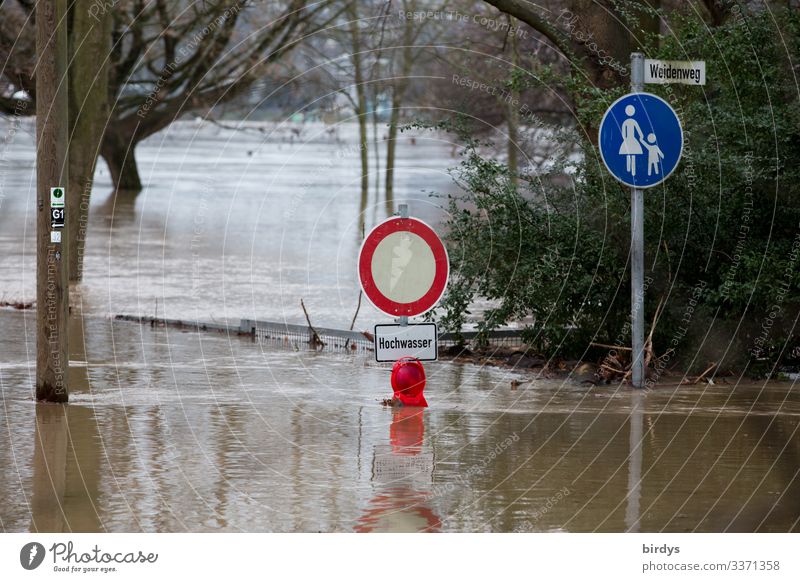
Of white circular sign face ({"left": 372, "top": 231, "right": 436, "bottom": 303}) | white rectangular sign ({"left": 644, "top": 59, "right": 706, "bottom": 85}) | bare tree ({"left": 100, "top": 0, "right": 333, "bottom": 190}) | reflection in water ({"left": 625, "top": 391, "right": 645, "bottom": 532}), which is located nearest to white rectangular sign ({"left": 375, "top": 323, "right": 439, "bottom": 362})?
white circular sign face ({"left": 372, "top": 231, "right": 436, "bottom": 303})

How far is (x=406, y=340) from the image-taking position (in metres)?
10.8

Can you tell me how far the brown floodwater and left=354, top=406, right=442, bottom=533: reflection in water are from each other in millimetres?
21

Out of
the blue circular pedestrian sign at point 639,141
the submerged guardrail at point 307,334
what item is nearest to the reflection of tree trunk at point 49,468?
the submerged guardrail at point 307,334

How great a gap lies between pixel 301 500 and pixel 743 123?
6.35 metres

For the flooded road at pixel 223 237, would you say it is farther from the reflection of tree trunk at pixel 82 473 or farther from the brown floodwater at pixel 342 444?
the reflection of tree trunk at pixel 82 473

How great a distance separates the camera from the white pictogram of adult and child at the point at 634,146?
38.5 feet

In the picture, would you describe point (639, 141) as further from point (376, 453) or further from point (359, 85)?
point (359, 85)

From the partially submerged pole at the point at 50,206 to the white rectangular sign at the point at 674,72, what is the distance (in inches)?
187

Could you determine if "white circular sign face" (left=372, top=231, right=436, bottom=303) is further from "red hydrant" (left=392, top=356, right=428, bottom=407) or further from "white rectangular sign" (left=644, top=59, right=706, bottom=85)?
"white rectangular sign" (left=644, top=59, right=706, bottom=85)

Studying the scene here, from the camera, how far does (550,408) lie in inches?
434

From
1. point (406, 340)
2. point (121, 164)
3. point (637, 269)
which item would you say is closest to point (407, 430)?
point (406, 340)

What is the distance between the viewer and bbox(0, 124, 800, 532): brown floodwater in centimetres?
758
